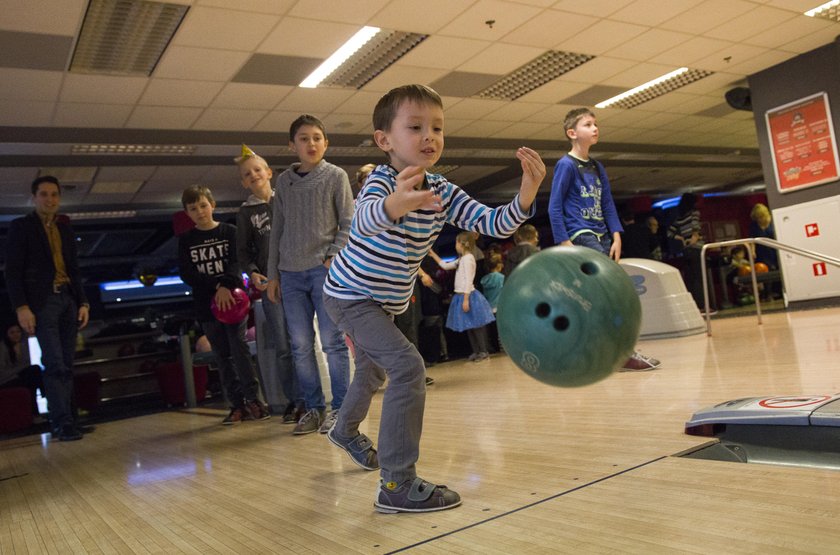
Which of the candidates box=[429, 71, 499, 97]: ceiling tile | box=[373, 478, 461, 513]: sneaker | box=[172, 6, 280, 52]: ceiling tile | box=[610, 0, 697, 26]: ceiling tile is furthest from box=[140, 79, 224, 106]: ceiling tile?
box=[373, 478, 461, 513]: sneaker

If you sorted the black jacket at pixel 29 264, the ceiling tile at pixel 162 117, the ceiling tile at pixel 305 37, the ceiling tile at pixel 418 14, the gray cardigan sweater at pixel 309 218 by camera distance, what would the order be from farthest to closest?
the ceiling tile at pixel 162 117
the ceiling tile at pixel 305 37
the ceiling tile at pixel 418 14
the black jacket at pixel 29 264
the gray cardigan sweater at pixel 309 218

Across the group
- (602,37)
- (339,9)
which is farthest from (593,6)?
(339,9)

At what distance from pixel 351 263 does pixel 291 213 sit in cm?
152

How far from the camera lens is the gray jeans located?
185 cm

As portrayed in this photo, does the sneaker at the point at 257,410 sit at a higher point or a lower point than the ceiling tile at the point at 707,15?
lower

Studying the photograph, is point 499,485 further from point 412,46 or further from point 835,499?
point 412,46

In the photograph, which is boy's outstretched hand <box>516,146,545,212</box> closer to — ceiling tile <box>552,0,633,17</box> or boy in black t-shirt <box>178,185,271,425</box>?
boy in black t-shirt <box>178,185,271,425</box>

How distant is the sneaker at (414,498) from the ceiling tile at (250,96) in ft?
20.0

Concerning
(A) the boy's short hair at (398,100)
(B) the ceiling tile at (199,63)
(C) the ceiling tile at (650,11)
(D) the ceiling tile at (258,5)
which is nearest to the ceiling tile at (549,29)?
(C) the ceiling tile at (650,11)

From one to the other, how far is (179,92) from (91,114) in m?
1.08

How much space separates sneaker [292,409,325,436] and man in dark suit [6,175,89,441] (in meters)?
1.95

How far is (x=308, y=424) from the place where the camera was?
3.36m

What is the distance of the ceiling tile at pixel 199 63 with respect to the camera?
6.21m

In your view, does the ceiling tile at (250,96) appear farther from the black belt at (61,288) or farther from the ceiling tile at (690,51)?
the ceiling tile at (690,51)
